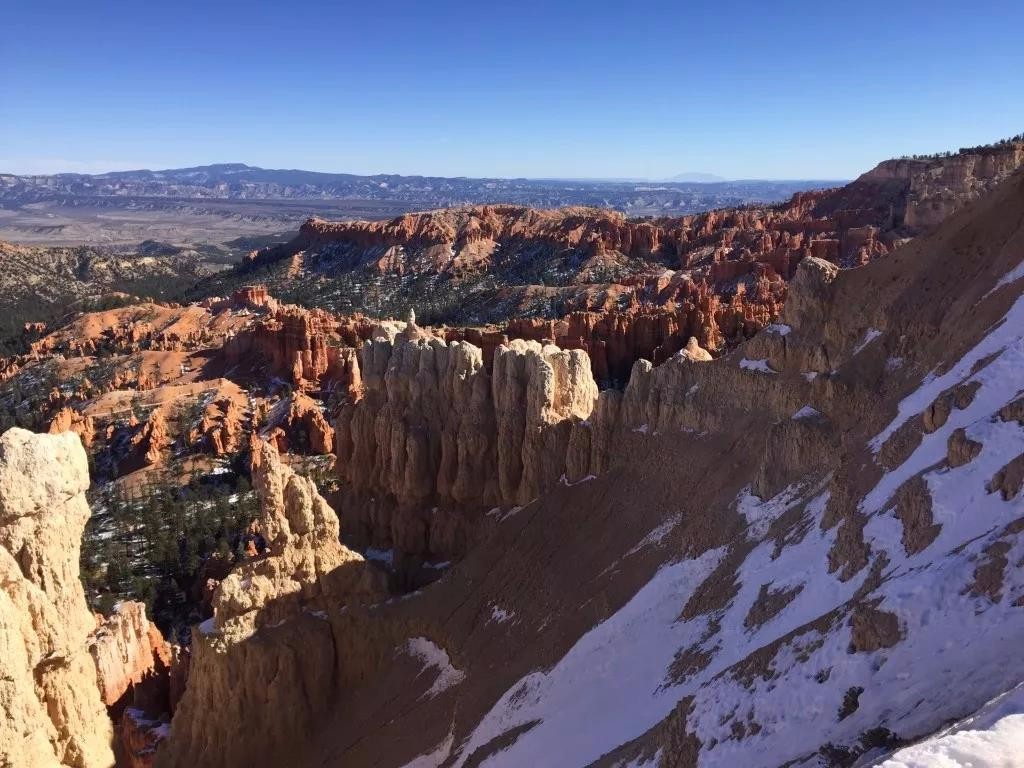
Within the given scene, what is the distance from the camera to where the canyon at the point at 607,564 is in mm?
10672

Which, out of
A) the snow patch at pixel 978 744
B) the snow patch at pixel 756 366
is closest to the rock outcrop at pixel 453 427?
the snow patch at pixel 756 366

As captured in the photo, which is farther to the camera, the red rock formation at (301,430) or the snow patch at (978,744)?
the red rock formation at (301,430)

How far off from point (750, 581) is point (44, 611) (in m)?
13.5

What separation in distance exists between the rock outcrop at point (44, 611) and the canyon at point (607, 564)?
6 centimetres

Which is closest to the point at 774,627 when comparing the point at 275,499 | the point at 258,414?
the point at 275,499

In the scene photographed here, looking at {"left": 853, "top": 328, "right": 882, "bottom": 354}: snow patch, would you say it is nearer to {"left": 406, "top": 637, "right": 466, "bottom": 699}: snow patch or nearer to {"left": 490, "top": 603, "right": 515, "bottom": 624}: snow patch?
{"left": 490, "top": 603, "right": 515, "bottom": 624}: snow patch

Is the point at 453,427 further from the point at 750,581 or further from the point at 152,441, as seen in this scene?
the point at 152,441

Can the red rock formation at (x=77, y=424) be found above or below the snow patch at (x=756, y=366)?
below

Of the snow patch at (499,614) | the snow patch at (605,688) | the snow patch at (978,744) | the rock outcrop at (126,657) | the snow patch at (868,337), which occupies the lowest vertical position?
the rock outcrop at (126,657)

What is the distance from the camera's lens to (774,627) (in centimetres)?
1309

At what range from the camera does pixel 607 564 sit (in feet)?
69.7

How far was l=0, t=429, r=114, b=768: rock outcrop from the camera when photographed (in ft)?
44.1

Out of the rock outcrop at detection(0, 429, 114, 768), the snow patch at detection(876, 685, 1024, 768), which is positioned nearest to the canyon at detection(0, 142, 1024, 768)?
the rock outcrop at detection(0, 429, 114, 768)

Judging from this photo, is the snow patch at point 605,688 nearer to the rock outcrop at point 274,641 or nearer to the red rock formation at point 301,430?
the rock outcrop at point 274,641
